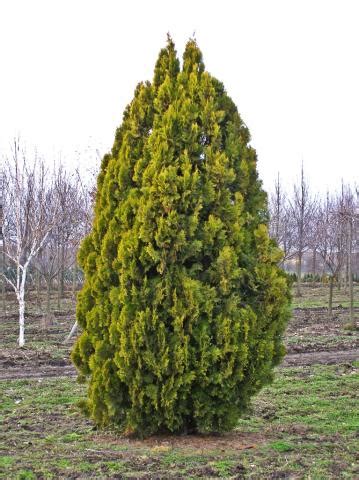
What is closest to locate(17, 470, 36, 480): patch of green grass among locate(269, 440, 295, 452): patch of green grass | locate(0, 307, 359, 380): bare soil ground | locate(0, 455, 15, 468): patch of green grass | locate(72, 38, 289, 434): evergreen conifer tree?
locate(0, 455, 15, 468): patch of green grass

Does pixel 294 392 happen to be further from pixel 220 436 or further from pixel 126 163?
pixel 126 163

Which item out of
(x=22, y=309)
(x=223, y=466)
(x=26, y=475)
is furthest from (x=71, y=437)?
(x=22, y=309)

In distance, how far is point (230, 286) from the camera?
199 inches

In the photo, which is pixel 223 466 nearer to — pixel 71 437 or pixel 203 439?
pixel 203 439

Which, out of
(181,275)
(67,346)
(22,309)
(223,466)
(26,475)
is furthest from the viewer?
(22,309)

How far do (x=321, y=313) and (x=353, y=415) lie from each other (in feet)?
47.1

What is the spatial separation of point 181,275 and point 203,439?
162cm

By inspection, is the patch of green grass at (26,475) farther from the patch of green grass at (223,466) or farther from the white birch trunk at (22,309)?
the white birch trunk at (22,309)

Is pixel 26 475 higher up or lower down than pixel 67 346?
higher up

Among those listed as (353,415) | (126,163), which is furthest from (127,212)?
(353,415)

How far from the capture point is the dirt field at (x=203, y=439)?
442cm

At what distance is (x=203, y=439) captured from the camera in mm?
5305

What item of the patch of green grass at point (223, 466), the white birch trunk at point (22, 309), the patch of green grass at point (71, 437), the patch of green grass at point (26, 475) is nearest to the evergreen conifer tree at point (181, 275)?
the patch of green grass at point (71, 437)

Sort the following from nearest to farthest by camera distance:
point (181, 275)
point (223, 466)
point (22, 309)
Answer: point (223, 466) → point (181, 275) → point (22, 309)
